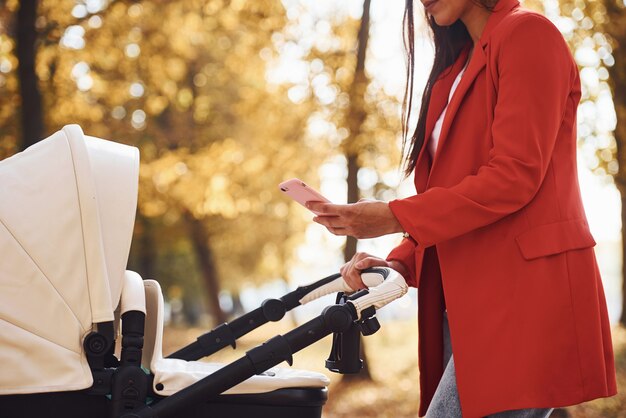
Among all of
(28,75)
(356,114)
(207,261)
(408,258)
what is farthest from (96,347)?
(207,261)

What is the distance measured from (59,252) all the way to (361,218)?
3.57 feet

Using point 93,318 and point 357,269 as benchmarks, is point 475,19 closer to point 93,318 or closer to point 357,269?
point 357,269

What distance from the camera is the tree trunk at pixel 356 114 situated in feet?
28.1

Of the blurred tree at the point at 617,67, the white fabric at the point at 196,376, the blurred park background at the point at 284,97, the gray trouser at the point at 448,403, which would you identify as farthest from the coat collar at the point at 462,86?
the blurred tree at the point at 617,67

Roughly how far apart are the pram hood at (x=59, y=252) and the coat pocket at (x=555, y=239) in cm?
137

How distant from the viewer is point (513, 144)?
2.17 metres

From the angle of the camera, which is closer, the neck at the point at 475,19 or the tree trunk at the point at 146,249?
the neck at the point at 475,19

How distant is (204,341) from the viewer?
330cm

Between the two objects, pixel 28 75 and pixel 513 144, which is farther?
pixel 28 75

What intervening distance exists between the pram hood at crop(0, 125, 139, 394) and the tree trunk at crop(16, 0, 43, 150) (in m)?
5.90

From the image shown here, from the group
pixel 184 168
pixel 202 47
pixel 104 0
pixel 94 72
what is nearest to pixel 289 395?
pixel 104 0

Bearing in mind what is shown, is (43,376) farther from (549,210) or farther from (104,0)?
(104,0)

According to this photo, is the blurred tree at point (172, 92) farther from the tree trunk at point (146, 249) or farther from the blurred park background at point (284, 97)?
the tree trunk at point (146, 249)

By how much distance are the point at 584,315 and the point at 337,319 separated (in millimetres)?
749
